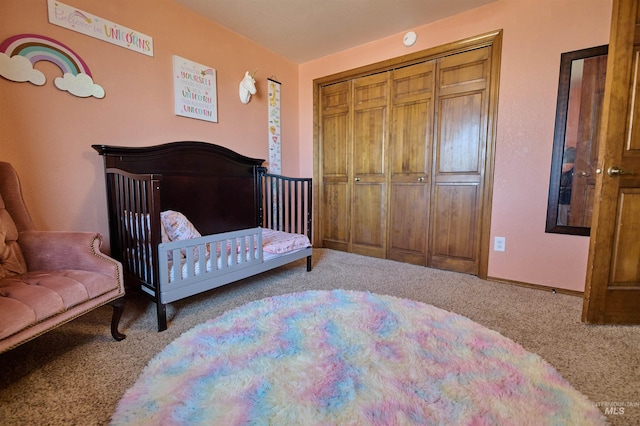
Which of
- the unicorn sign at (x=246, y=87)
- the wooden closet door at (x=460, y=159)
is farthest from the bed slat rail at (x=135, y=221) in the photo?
the wooden closet door at (x=460, y=159)

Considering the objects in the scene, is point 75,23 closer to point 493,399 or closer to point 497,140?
point 493,399

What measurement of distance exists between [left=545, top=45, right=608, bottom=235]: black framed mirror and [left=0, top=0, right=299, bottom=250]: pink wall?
8.55 ft

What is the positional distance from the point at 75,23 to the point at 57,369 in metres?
1.86

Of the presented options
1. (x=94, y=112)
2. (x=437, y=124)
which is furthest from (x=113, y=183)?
(x=437, y=124)

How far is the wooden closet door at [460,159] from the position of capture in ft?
7.45

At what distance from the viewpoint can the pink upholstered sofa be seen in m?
1.04

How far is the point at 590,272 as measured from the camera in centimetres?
154

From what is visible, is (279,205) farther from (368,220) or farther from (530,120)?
(530,120)

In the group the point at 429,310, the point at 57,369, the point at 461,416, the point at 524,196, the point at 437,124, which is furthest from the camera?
the point at 437,124

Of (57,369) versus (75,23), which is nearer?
(57,369)

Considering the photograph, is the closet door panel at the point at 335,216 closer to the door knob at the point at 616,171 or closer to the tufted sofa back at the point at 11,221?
the door knob at the point at 616,171

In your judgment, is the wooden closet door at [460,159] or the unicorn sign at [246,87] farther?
the unicorn sign at [246,87]

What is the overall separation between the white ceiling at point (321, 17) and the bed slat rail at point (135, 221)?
4.95ft

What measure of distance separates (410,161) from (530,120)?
3.05ft
